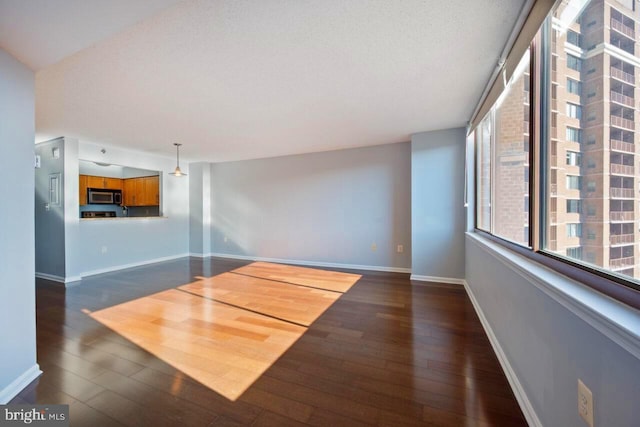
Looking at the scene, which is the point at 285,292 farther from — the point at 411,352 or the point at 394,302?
the point at 411,352

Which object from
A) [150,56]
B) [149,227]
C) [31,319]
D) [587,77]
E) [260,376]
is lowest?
[260,376]

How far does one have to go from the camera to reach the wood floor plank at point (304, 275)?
3972 millimetres

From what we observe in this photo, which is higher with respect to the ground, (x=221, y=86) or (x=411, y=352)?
(x=221, y=86)

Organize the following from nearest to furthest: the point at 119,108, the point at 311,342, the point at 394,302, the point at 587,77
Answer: the point at 587,77, the point at 311,342, the point at 119,108, the point at 394,302

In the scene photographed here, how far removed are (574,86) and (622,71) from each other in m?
0.28

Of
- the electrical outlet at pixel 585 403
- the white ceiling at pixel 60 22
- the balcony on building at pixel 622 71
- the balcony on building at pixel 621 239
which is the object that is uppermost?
the white ceiling at pixel 60 22

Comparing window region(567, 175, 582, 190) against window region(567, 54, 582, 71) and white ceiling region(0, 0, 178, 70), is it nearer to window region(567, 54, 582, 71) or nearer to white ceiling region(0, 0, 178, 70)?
window region(567, 54, 582, 71)

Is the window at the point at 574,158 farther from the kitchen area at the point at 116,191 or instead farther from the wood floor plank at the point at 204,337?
the kitchen area at the point at 116,191

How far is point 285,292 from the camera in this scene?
3611mm

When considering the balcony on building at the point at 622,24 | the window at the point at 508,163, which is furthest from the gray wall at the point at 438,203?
the balcony on building at the point at 622,24

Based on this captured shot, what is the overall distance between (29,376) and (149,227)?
430 centimetres

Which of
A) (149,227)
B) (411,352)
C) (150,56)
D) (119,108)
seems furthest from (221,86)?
(149,227)

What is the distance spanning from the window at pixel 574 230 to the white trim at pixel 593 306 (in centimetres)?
20

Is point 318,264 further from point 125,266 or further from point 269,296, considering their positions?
point 125,266
